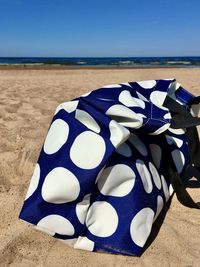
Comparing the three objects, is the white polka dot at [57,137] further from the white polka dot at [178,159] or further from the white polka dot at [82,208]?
the white polka dot at [178,159]

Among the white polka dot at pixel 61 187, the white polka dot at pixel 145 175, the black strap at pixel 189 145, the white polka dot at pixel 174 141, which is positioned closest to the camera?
the white polka dot at pixel 61 187

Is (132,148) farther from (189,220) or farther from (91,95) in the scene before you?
(189,220)

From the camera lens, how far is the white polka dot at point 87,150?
52.4 inches

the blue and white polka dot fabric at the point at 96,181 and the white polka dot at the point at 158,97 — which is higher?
the white polka dot at the point at 158,97

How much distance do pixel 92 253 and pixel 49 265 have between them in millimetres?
181

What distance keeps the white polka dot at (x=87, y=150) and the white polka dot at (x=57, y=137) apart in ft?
0.21

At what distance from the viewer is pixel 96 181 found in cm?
137

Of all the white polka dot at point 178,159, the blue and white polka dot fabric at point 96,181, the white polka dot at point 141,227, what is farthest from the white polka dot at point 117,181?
the white polka dot at point 178,159

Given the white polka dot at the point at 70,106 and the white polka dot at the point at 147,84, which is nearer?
the white polka dot at the point at 70,106

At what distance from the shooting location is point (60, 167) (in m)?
1.36

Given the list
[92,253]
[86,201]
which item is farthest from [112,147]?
[92,253]

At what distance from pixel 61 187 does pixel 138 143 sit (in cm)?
42

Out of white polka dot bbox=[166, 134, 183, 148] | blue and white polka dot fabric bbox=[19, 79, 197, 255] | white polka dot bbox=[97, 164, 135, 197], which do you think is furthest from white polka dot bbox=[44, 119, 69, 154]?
white polka dot bbox=[166, 134, 183, 148]

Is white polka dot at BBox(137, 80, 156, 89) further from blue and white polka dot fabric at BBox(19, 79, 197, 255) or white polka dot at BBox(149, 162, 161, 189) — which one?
white polka dot at BBox(149, 162, 161, 189)
